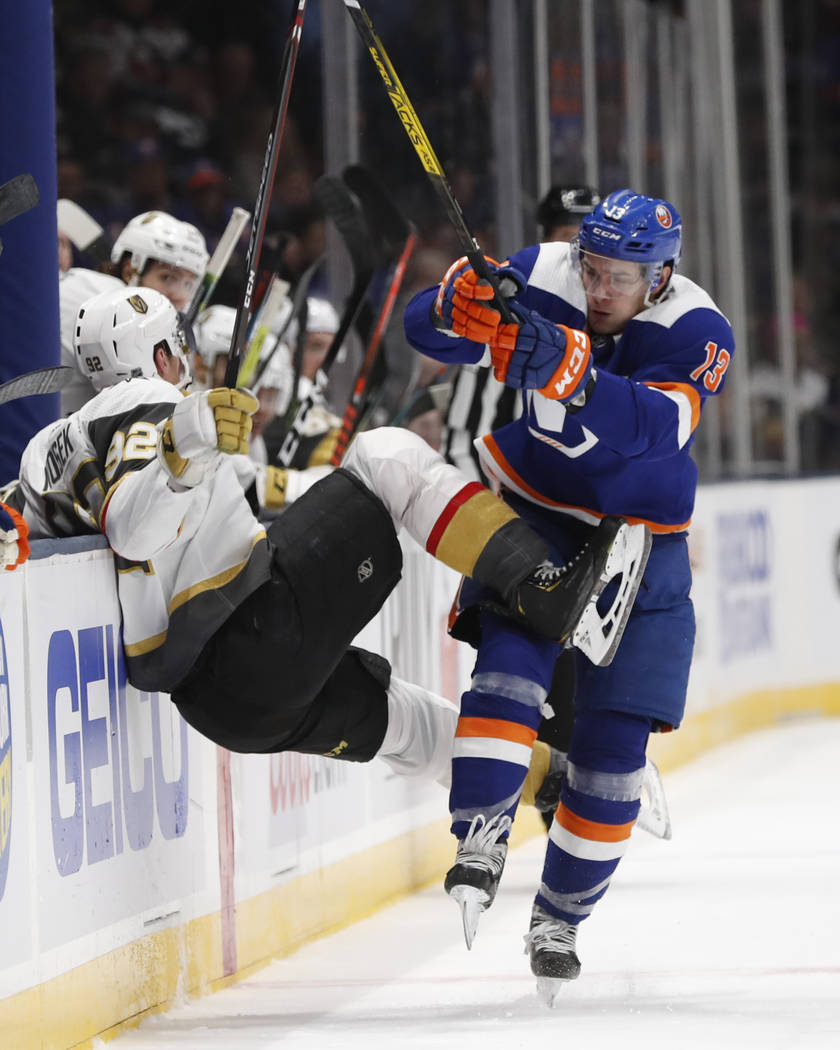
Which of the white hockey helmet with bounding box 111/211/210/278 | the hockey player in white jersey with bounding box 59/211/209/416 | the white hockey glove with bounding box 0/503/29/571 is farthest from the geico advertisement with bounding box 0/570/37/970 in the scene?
the white hockey helmet with bounding box 111/211/210/278

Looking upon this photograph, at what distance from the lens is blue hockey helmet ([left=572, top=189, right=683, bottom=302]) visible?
2873 millimetres

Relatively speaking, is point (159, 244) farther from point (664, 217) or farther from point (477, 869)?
point (477, 869)

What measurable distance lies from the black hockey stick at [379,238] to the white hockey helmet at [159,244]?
35.7 inches

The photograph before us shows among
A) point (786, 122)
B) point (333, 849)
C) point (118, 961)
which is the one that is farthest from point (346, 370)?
point (786, 122)

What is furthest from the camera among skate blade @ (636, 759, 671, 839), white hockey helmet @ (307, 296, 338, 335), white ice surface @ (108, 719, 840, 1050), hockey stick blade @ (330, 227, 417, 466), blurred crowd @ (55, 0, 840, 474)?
blurred crowd @ (55, 0, 840, 474)

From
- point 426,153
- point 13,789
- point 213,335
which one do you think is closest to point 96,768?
point 13,789

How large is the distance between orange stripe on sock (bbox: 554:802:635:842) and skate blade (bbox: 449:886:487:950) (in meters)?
0.33

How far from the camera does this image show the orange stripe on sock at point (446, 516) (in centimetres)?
294

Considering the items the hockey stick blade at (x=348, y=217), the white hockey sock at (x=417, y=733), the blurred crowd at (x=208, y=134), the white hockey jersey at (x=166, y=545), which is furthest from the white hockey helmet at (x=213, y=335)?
the blurred crowd at (x=208, y=134)

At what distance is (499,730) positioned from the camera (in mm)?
2824

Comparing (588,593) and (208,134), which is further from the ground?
(208,134)

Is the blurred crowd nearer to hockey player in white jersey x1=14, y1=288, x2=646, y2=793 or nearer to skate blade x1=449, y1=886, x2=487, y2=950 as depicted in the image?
hockey player in white jersey x1=14, y1=288, x2=646, y2=793

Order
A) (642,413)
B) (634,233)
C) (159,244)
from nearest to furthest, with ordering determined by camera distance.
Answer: (642,413) → (634,233) → (159,244)

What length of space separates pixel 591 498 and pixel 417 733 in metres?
0.58
